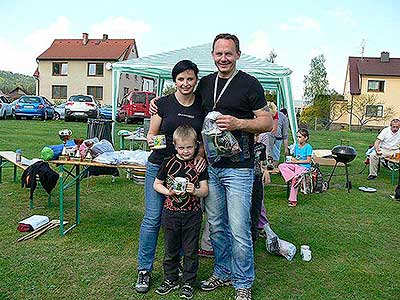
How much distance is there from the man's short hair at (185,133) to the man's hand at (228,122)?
269mm

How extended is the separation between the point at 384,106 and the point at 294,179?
1431 inches

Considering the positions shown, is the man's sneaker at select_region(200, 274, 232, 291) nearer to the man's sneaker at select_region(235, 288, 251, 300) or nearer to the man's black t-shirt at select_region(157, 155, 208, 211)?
the man's sneaker at select_region(235, 288, 251, 300)

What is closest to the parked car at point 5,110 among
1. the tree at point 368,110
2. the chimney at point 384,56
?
the tree at point 368,110

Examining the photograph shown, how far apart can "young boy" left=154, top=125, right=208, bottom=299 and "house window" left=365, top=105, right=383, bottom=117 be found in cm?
3739

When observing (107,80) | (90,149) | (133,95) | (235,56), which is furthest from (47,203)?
(107,80)

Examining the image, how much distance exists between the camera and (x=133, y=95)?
22.8 m

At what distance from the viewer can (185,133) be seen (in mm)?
3473

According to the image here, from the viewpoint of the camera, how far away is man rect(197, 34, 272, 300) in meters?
3.33

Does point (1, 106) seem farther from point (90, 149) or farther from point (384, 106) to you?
point (384, 106)

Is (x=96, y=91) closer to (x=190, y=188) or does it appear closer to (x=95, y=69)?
(x=95, y=69)

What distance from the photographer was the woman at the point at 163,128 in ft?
11.5

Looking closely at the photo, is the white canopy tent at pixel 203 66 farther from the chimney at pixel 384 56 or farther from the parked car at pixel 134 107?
the chimney at pixel 384 56

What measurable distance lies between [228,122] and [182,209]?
30.3 inches

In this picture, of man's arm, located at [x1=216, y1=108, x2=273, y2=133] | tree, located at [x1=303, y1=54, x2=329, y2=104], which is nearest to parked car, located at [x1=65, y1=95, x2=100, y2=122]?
man's arm, located at [x1=216, y1=108, x2=273, y2=133]
